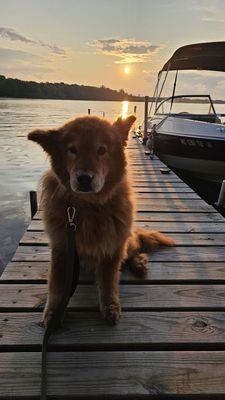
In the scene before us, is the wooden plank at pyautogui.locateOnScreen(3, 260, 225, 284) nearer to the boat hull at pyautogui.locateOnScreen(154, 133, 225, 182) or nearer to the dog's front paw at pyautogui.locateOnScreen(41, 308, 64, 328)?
the dog's front paw at pyautogui.locateOnScreen(41, 308, 64, 328)

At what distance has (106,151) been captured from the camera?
2760 mm

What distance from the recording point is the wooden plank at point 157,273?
308 cm

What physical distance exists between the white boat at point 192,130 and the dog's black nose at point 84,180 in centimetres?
700

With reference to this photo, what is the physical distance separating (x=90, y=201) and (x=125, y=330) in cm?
92

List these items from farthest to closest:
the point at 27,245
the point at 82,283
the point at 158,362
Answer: the point at 27,245 < the point at 82,283 < the point at 158,362

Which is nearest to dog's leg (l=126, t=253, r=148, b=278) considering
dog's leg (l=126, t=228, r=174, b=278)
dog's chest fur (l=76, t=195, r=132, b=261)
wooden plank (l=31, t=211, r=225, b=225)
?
dog's leg (l=126, t=228, r=174, b=278)

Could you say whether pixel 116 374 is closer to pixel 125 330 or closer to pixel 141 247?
pixel 125 330

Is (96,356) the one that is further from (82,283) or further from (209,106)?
(209,106)

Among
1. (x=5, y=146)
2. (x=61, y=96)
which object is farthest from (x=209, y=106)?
(x=61, y=96)

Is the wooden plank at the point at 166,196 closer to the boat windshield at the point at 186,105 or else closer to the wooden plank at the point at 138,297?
the wooden plank at the point at 138,297

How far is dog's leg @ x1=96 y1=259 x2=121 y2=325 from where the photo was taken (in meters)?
2.50

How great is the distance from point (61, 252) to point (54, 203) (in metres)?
0.35

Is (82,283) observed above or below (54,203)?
below

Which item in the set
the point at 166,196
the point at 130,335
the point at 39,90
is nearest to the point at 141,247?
the point at 130,335
